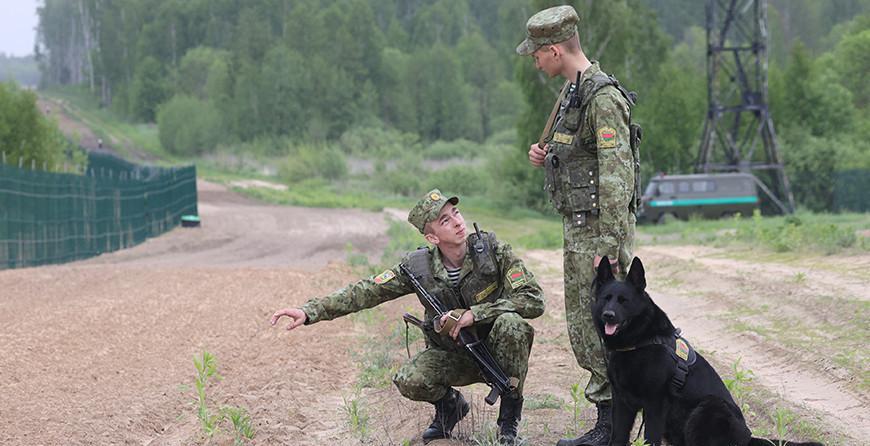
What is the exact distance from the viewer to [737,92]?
1741 inches

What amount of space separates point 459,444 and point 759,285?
7.89 m

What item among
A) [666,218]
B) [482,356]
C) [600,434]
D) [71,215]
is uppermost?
[482,356]

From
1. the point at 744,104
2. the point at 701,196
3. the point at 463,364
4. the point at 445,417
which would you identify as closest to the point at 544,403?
the point at 445,417

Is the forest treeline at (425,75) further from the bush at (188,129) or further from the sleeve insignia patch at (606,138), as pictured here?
the sleeve insignia patch at (606,138)

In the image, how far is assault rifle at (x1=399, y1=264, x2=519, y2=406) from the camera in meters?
5.68

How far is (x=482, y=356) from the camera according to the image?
573 cm

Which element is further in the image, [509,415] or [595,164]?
[509,415]

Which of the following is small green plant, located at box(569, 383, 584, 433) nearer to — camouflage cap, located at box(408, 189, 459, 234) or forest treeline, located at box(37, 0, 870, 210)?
camouflage cap, located at box(408, 189, 459, 234)

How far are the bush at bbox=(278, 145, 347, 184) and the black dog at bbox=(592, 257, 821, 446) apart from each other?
5786 cm

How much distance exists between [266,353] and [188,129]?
2968 inches

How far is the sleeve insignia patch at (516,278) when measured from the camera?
5676 mm

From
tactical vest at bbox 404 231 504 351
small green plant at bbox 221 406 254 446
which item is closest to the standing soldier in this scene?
tactical vest at bbox 404 231 504 351

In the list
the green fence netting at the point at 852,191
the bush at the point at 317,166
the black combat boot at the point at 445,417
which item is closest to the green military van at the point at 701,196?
the green fence netting at the point at 852,191

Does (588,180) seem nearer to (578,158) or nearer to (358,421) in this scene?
(578,158)
